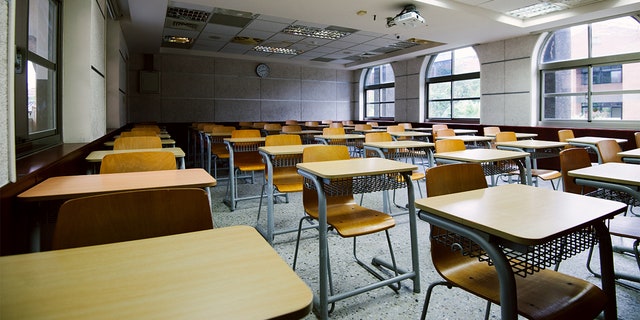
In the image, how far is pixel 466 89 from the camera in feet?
29.6

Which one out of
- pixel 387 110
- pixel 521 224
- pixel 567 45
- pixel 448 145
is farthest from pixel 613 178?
pixel 387 110

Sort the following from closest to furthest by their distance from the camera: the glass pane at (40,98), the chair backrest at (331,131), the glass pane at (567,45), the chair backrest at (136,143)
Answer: the glass pane at (40,98) → the chair backrest at (136,143) → the chair backrest at (331,131) → the glass pane at (567,45)

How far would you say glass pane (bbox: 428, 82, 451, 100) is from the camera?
9492mm

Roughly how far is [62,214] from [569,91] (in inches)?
327

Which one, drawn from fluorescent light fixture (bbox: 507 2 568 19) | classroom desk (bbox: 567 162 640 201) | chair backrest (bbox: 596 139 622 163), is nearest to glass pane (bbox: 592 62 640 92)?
fluorescent light fixture (bbox: 507 2 568 19)

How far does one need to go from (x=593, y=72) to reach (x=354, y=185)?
6.57 meters

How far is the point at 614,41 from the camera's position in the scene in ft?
20.5

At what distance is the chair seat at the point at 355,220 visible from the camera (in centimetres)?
206

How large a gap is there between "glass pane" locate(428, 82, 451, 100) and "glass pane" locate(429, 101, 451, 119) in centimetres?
15

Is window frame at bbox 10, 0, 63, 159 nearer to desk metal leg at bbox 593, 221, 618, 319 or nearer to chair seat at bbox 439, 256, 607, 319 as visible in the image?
chair seat at bbox 439, 256, 607, 319

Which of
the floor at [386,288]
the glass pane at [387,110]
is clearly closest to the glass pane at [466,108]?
the glass pane at [387,110]

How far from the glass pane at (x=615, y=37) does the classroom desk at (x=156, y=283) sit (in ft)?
25.5

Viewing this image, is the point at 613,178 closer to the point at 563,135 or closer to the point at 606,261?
the point at 606,261

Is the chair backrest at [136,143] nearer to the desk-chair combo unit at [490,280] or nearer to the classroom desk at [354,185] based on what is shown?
the classroom desk at [354,185]
